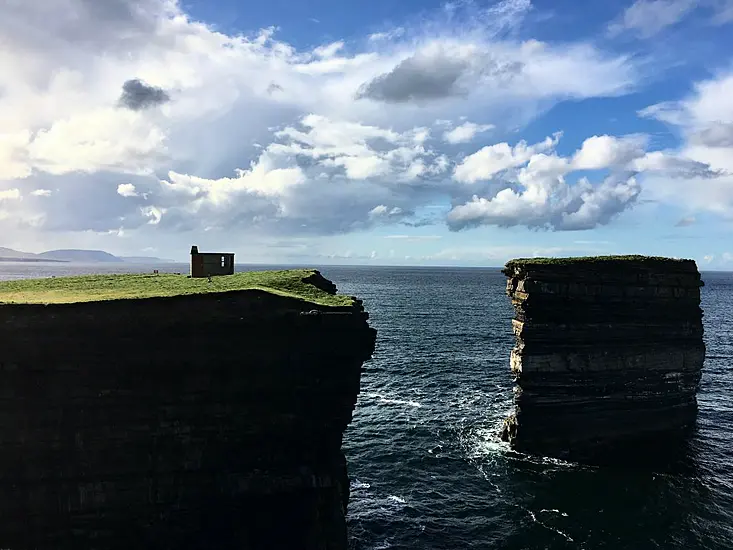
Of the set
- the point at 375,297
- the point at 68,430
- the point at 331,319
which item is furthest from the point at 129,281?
the point at 375,297

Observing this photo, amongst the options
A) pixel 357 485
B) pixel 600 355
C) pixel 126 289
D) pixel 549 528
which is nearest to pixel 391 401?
pixel 357 485

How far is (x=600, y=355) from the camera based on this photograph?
4422cm

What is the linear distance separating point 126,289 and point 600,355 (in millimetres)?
37029

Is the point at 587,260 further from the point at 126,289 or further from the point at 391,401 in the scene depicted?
the point at 126,289

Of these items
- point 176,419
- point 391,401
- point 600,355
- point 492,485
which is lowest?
point 492,485

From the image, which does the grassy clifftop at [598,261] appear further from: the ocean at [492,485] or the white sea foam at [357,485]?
the white sea foam at [357,485]

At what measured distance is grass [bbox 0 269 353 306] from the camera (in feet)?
82.2

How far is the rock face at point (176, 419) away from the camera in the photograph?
2206cm

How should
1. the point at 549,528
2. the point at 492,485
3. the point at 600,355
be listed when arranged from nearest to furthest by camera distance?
1. the point at 549,528
2. the point at 492,485
3. the point at 600,355

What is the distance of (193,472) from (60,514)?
563 centimetres

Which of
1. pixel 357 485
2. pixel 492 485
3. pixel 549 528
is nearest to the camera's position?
pixel 549 528

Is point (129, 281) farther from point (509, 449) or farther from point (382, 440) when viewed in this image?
point (509, 449)

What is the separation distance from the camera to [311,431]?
2495 cm

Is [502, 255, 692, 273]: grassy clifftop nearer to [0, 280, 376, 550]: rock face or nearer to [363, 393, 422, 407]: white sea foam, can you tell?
[363, 393, 422, 407]: white sea foam
